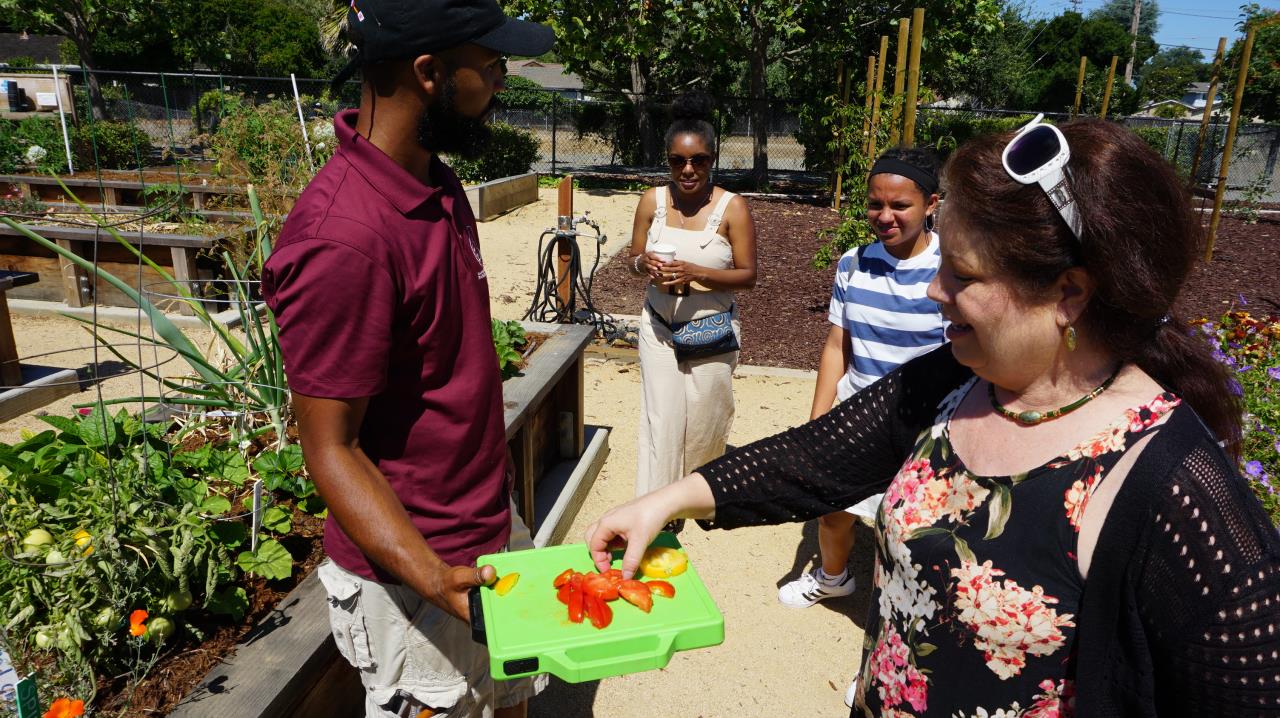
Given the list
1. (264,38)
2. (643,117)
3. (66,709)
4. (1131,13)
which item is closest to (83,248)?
(66,709)

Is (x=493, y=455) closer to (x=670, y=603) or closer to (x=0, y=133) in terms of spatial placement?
(x=670, y=603)

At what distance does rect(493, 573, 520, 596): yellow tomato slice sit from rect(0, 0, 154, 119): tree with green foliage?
20.5 metres

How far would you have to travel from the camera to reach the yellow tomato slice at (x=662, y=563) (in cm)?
167

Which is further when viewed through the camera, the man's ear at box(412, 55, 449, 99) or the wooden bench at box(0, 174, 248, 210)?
the wooden bench at box(0, 174, 248, 210)

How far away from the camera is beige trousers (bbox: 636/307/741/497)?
374 centimetres

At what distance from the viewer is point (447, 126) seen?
1727 millimetres

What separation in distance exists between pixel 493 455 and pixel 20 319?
Answer: 7.34 m

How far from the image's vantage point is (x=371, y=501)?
156 centimetres

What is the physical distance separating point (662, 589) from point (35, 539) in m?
1.48

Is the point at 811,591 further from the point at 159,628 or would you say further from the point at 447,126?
the point at 447,126

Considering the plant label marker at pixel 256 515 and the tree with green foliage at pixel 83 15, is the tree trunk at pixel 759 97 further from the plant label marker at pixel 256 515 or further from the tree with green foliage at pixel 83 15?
the plant label marker at pixel 256 515

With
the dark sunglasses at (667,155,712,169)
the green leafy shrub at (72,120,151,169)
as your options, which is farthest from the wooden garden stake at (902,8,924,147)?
the green leafy shrub at (72,120,151,169)

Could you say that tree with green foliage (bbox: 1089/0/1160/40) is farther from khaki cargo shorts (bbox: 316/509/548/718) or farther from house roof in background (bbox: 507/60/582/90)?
khaki cargo shorts (bbox: 316/509/548/718)

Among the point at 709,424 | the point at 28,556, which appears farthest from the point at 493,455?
the point at 709,424
